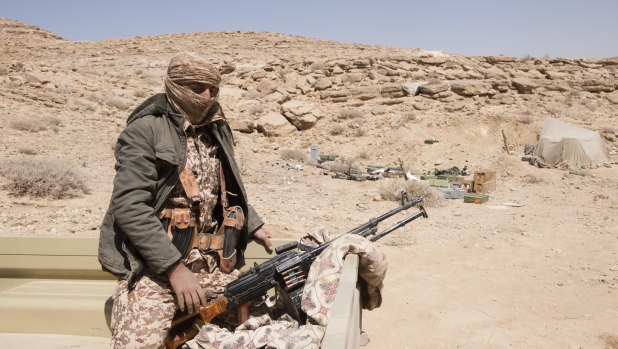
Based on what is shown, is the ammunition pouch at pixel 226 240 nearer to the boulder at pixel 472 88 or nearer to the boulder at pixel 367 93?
the boulder at pixel 367 93

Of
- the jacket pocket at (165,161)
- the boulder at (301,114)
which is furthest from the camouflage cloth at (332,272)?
the boulder at (301,114)

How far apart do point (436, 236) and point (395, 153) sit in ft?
25.7

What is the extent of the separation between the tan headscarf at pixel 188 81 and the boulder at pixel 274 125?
43.0 ft

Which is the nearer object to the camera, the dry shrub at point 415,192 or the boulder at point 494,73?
the dry shrub at point 415,192

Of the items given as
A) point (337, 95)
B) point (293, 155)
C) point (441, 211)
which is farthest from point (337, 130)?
point (441, 211)

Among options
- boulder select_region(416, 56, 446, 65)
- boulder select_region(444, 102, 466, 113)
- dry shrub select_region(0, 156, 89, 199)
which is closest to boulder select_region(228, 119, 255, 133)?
boulder select_region(444, 102, 466, 113)

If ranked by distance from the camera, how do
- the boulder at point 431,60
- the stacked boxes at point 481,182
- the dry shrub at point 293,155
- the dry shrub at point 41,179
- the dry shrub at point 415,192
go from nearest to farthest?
the dry shrub at point 41,179
the dry shrub at point 415,192
the stacked boxes at point 481,182
the dry shrub at point 293,155
the boulder at point 431,60

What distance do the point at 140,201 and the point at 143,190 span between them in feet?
0.18

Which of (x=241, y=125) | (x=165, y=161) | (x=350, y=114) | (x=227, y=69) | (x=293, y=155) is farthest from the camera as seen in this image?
(x=227, y=69)

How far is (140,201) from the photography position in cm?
186

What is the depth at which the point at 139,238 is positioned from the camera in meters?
1.84

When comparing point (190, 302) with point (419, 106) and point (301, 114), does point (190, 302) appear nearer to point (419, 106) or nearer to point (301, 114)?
point (301, 114)

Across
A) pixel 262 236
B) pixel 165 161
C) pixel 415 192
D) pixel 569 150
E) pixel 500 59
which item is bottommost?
pixel 415 192

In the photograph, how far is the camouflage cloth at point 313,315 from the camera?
5.98 ft
